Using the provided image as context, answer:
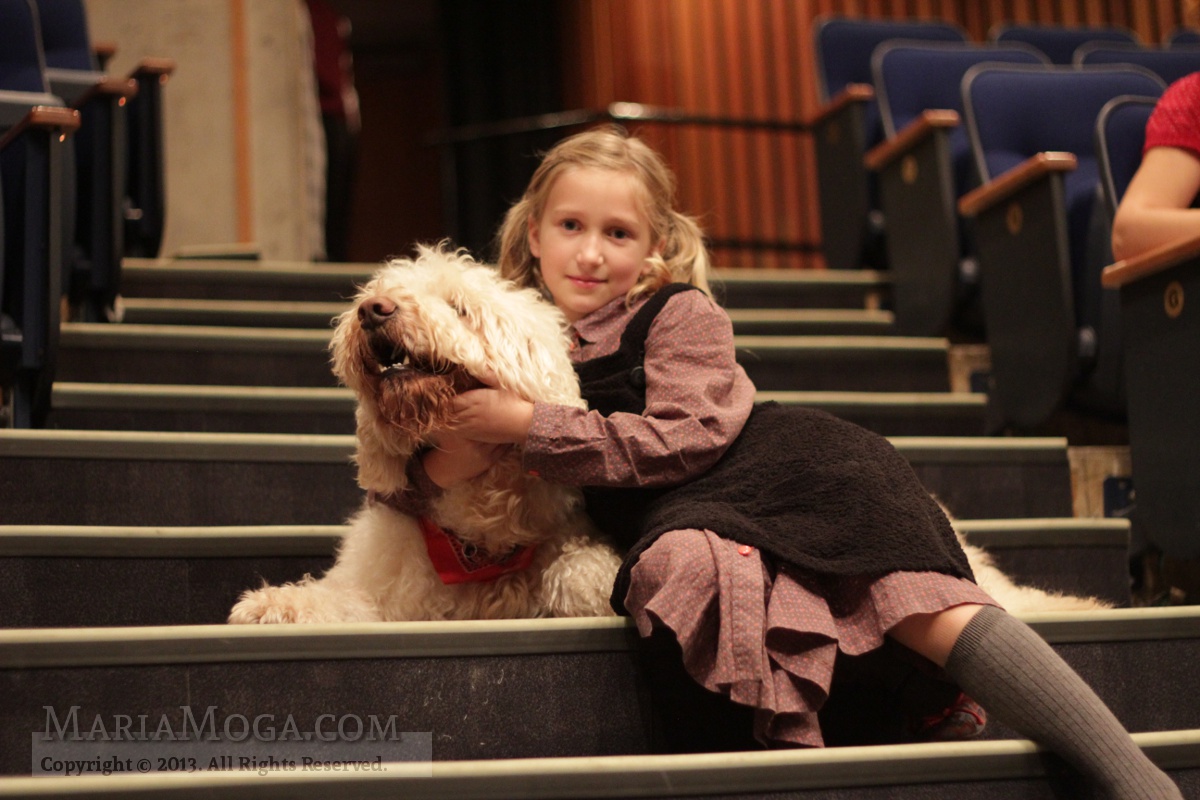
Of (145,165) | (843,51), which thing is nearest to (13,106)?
(145,165)

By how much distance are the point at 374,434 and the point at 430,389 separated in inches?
5.1

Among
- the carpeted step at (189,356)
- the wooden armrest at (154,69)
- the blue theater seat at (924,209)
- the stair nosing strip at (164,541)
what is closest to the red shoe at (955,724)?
the stair nosing strip at (164,541)

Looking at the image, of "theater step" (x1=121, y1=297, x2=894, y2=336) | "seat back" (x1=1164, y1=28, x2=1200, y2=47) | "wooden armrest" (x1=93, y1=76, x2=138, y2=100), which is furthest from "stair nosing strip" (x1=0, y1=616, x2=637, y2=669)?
"seat back" (x1=1164, y1=28, x2=1200, y2=47)

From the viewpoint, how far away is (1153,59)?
443 cm

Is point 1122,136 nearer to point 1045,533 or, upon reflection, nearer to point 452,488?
point 1045,533

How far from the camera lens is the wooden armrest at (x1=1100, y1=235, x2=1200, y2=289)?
2.03 m

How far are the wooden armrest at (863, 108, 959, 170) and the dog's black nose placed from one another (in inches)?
79.1

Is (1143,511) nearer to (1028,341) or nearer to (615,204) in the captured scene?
(1028,341)

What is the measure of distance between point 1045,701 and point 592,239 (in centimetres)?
88

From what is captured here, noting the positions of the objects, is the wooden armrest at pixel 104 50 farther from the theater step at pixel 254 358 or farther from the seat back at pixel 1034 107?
the seat back at pixel 1034 107

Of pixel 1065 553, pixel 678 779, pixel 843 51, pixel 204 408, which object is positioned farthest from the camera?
pixel 843 51

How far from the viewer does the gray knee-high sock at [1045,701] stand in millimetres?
1324

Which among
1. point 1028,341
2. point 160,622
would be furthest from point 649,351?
point 1028,341

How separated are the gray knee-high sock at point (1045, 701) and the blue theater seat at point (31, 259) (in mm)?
1702
